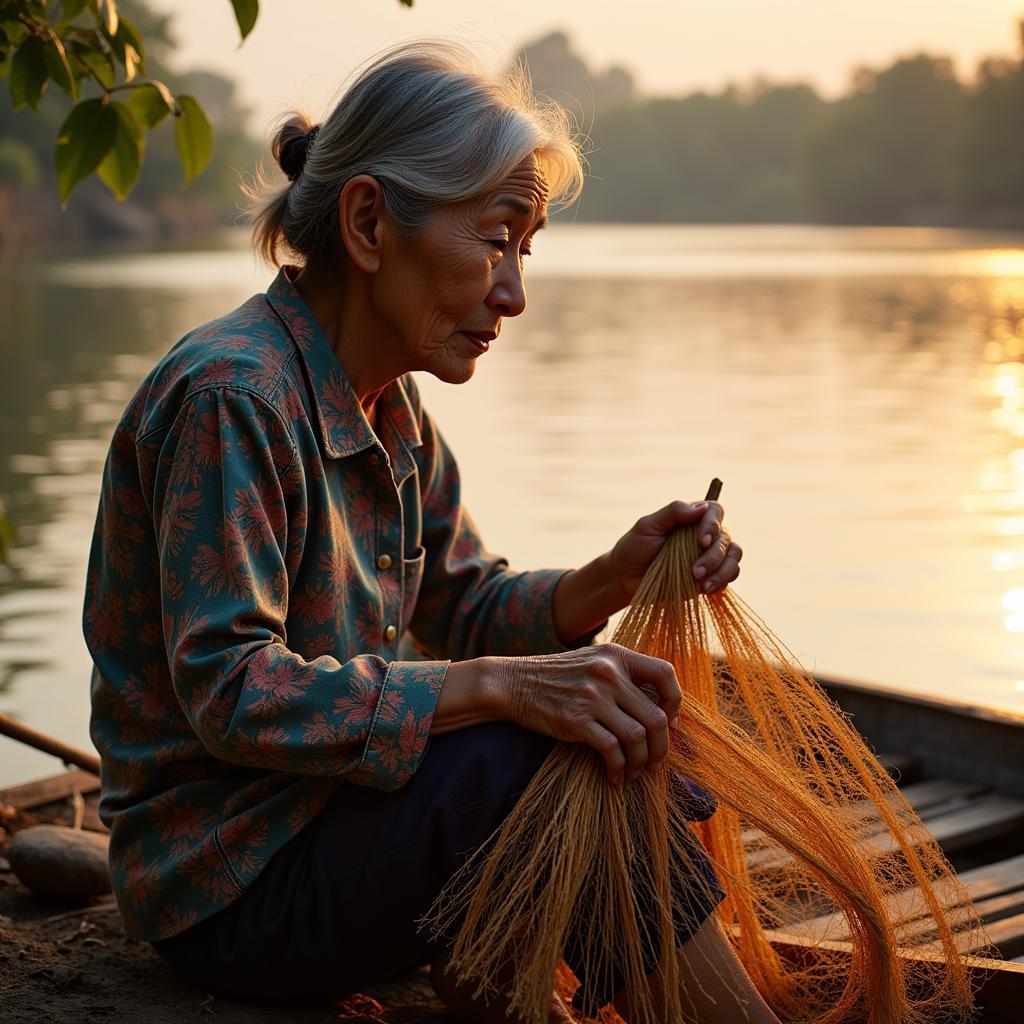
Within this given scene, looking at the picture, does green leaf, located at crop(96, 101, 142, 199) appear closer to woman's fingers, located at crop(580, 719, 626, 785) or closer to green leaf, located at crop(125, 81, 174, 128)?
green leaf, located at crop(125, 81, 174, 128)

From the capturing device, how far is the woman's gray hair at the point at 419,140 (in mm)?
1899

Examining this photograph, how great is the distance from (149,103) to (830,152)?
8551 centimetres

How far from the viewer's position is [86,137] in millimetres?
2109

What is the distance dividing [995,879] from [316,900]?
123 centimetres

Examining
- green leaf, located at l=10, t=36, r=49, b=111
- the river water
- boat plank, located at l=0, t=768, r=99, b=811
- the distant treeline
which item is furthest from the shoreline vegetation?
green leaf, located at l=10, t=36, r=49, b=111

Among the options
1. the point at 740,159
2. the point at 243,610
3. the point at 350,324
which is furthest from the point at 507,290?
the point at 740,159

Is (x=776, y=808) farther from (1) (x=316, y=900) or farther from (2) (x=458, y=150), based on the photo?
(2) (x=458, y=150)

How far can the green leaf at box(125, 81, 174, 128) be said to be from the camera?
2.22 meters

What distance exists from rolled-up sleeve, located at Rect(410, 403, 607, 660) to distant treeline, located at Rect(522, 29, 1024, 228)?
7087 centimetres

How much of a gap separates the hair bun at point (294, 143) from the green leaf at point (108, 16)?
274mm

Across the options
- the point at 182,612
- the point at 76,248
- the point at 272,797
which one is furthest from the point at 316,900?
the point at 76,248

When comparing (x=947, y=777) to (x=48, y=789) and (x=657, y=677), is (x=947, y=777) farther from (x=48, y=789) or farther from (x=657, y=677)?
(x=48, y=789)

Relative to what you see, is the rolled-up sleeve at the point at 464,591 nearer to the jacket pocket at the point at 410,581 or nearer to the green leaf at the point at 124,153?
the jacket pocket at the point at 410,581

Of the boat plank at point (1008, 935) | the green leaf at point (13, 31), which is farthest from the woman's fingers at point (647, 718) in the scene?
the green leaf at point (13, 31)
